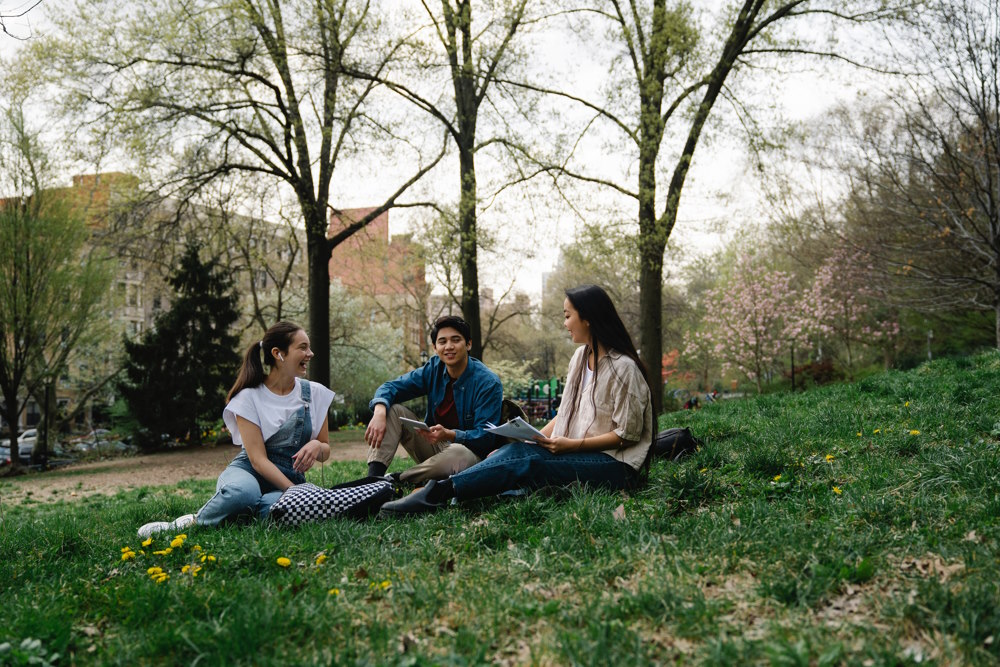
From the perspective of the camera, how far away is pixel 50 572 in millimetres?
3662

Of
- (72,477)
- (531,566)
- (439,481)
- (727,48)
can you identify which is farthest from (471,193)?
(531,566)

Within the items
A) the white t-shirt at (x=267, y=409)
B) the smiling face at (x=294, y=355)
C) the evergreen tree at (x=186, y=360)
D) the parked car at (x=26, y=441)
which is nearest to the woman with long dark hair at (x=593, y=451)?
the white t-shirt at (x=267, y=409)

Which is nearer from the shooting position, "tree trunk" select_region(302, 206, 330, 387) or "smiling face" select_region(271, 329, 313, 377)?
"smiling face" select_region(271, 329, 313, 377)

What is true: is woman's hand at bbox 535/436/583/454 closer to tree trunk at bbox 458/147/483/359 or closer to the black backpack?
the black backpack

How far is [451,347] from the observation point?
522 centimetres

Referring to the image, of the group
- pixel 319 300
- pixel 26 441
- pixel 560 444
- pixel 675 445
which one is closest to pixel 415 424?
pixel 560 444

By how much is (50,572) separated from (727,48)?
13.7 meters

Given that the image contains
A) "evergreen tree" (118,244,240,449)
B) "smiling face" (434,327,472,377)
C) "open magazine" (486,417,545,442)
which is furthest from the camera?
"evergreen tree" (118,244,240,449)

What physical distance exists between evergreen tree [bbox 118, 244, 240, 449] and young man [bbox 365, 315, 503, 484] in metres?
18.0

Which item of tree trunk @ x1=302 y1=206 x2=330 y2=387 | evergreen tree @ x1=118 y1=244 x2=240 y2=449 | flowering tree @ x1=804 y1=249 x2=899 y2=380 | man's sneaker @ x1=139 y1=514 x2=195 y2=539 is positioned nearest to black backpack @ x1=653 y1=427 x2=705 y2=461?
man's sneaker @ x1=139 y1=514 x2=195 y2=539

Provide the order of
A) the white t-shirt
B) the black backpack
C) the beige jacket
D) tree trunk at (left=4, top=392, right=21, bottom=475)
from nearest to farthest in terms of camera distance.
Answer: the beige jacket → the white t-shirt → the black backpack → tree trunk at (left=4, top=392, right=21, bottom=475)

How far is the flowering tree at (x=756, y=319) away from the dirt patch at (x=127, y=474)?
1765 centimetres

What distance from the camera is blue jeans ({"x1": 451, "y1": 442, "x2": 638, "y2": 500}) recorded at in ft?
13.9

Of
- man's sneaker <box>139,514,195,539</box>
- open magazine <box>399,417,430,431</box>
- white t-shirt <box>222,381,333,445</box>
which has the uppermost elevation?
white t-shirt <box>222,381,333,445</box>
